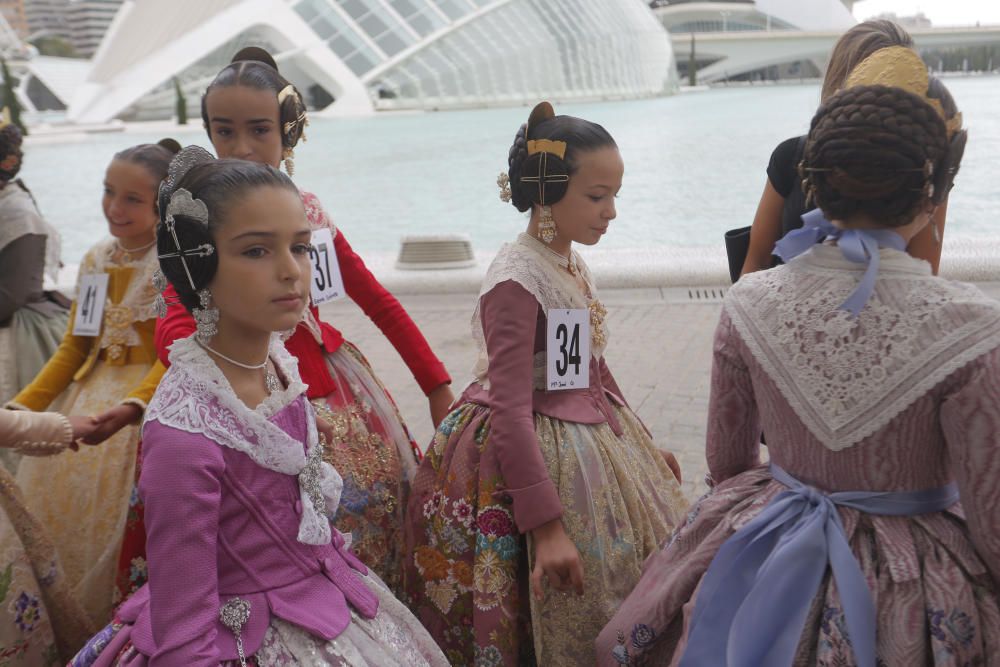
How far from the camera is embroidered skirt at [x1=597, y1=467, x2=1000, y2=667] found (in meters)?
1.27

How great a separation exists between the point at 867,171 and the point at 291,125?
142 cm

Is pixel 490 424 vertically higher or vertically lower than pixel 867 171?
lower

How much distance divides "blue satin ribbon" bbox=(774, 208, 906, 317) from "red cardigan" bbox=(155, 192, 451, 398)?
3.93 ft

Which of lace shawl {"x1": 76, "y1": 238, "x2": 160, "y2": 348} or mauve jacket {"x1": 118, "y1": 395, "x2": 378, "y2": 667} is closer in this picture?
mauve jacket {"x1": 118, "y1": 395, "x2": 378, "y2": 667}

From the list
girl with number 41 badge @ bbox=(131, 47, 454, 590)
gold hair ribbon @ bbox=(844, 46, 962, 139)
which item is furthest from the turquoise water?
girl with number 41 badge @ bbox=(131, 47, 454, 590)

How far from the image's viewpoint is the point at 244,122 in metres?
2.09

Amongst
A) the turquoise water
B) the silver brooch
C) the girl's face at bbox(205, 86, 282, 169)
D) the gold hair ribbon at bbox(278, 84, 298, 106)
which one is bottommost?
the turquoise water

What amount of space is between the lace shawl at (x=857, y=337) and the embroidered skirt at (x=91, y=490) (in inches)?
74.1

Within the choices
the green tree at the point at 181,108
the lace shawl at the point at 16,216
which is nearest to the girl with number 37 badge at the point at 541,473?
the lace shawl at the point at 16,216

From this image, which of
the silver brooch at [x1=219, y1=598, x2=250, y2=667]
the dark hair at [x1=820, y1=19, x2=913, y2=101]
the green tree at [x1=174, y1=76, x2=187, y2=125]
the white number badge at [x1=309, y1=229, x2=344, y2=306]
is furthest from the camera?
the green tree at [x1=174, y1=76, x2=187, y2=125]

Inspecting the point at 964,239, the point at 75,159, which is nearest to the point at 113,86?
the point at 75,159

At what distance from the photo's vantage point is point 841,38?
2285 millimetres

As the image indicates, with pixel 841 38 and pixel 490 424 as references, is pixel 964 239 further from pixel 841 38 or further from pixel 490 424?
pixel 490 424

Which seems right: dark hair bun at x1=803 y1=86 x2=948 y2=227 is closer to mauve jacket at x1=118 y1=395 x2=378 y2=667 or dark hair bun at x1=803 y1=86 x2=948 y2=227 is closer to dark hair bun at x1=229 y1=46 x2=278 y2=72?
mauve jacket at x1=118 y1=395 x2=378 y2=667
